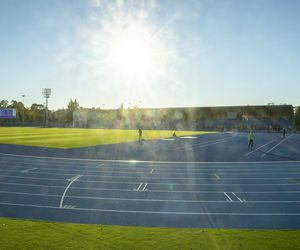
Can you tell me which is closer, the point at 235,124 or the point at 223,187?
the point at 223,187

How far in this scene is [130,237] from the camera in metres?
8.70

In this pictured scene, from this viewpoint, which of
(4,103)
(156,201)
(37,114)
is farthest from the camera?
(4,103)

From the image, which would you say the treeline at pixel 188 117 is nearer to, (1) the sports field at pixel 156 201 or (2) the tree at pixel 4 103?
(2) the tree at pixel 4 103

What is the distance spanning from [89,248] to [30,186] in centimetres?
831

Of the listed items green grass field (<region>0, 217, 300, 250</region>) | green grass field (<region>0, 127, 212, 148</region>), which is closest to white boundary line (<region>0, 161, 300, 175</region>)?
green grass field (<region>0, 217, 300, 250</region>)

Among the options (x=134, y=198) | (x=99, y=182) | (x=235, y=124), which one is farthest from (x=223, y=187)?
(x=235, y=124)

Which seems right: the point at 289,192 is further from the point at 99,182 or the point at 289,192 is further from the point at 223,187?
the point at 99,182

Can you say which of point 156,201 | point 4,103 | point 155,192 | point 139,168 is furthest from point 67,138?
point 4,103

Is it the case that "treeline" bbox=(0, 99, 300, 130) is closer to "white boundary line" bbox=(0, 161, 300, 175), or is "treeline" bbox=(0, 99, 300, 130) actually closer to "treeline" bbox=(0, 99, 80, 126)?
"treeline" bbox=(0, 99, 80, 126)

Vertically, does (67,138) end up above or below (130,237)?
above

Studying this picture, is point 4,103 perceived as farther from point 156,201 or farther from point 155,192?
point 156,201

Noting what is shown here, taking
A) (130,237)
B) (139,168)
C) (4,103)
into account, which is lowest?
(130,237)

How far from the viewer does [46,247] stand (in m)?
7.86

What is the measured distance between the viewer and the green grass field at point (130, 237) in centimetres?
804
